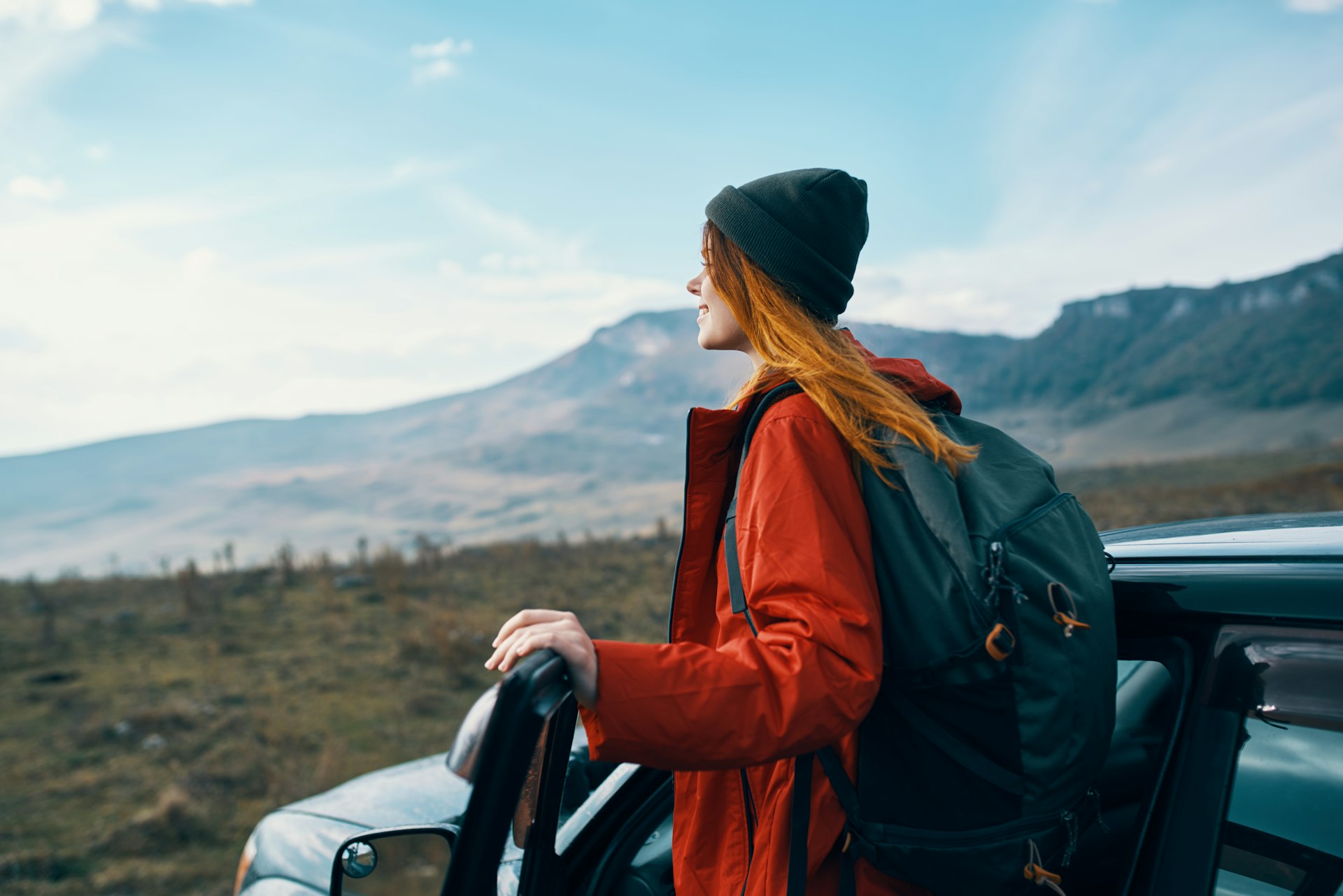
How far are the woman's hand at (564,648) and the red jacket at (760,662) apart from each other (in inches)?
0.6

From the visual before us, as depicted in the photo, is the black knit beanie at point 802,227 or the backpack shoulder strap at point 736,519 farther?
the black knit beanie at point 802,227

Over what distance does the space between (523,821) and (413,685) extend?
7280 mm

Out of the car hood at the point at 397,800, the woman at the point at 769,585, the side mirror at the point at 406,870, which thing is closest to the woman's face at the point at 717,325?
the woman at the point at 769,585

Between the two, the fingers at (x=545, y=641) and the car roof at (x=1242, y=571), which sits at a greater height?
the fingers at (x=545, y=641)

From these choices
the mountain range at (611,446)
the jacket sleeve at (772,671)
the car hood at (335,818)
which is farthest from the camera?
the mountain range at (611,446)

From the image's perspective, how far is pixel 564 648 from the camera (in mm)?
969

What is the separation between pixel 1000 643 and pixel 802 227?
2.40ft

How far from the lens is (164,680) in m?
8.37

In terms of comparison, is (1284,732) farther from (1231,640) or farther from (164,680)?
(164,680)

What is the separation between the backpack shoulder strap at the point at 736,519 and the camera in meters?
1.17

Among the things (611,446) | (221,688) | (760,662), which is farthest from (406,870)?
(611,446)

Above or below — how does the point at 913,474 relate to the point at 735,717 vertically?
above

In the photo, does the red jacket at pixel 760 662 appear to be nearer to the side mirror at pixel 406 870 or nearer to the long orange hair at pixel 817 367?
the long orange hair at pixel 817 367

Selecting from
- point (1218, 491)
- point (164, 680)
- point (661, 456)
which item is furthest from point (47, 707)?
point (661, 456)
